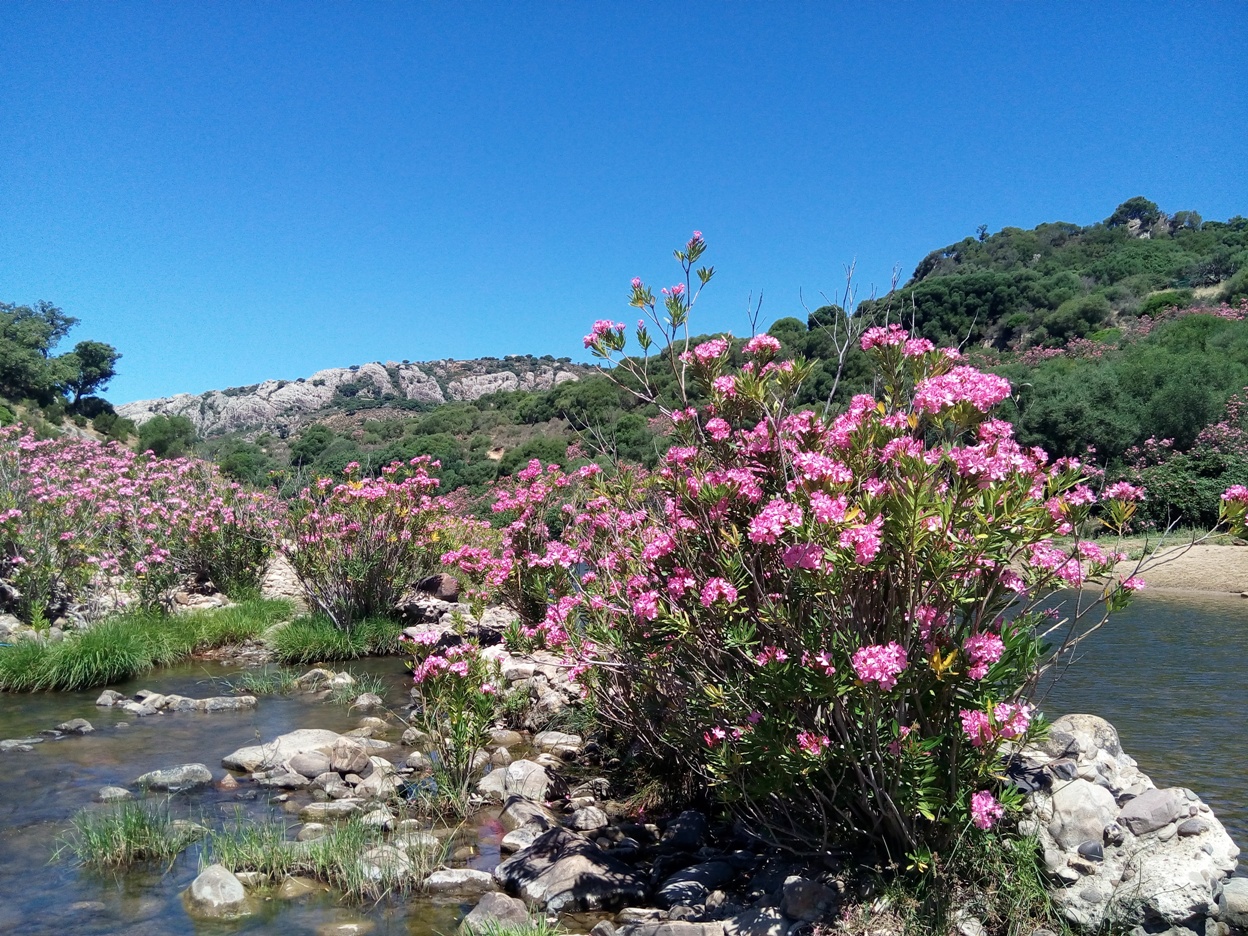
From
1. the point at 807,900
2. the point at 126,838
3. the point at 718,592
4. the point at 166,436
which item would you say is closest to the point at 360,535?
the point at 126,838

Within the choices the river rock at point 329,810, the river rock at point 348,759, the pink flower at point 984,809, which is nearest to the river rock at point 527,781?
the river rock at point 329,810

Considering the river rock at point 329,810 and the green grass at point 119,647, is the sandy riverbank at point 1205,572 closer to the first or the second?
the river rock at point 329,810

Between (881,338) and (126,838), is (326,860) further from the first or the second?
(881,338)

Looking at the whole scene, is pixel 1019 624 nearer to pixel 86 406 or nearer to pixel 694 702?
pixel 694 702

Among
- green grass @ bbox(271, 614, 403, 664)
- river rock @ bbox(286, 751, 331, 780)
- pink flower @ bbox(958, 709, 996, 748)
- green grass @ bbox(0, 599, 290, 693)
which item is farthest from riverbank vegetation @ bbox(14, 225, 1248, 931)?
green grass @ bbox(0, 599, 290, 693)

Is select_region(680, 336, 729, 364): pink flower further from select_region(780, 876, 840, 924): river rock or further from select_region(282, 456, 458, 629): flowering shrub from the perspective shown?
select_region(282, 456, 458, 629): flowering shrub

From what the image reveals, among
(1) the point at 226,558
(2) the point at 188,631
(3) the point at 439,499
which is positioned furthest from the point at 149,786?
(1) the point at 226,558

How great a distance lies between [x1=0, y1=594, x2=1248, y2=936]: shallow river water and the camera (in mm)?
5164

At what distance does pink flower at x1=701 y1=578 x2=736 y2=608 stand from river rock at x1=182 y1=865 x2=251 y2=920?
3.56 m

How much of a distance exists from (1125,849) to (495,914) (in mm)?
3606

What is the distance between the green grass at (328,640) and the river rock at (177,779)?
4.73 m

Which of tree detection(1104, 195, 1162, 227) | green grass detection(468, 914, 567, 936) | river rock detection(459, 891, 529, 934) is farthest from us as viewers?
tree detection(1104, 195, 1162, 227)

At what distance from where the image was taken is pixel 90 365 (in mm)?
47594

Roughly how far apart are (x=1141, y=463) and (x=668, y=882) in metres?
29.6
